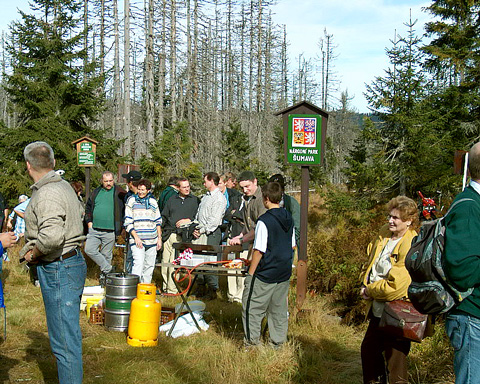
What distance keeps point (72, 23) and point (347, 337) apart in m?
15.3

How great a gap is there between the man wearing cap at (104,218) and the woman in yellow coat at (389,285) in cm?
590

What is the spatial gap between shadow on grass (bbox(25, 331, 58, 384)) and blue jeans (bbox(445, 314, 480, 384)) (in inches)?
160

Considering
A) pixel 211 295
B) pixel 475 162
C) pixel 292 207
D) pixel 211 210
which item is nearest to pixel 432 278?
pixel 475 162

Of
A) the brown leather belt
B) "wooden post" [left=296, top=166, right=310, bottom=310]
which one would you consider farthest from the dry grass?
the brown leather belt

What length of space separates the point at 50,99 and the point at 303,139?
1118cm

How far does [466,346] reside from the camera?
264cm

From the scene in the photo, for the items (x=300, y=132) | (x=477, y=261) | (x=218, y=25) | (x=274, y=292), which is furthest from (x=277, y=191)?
(x=218, y=25)

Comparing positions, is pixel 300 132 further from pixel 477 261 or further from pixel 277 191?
pixel 477 261

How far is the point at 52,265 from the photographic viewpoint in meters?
3.92

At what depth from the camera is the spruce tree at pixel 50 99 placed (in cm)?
1523

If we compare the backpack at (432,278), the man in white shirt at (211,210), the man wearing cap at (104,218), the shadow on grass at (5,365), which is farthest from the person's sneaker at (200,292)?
the backpack at (432,278)

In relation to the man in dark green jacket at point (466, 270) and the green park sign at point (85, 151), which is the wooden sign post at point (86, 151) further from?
the man in dark green jacket at point (466, 270)

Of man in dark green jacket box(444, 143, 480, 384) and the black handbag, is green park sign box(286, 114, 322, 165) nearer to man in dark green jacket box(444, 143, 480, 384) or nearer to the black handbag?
the black handbag

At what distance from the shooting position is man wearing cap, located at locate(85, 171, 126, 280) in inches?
357
